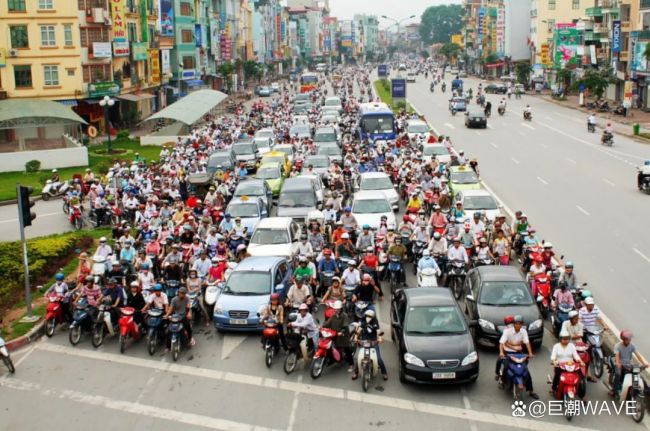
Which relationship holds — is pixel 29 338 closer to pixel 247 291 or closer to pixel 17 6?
pixel 247 291

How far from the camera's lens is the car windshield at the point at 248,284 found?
1678 cm

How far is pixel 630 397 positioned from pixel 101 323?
32.4ft

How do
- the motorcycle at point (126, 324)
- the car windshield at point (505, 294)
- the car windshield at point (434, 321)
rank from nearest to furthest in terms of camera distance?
the car windshield at point (434, 321) < the car windshield at point (505, 294) < the motorcycle at point (126, 324)

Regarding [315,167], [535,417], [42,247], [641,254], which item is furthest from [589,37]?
[535,417]

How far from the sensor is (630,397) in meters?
12.2

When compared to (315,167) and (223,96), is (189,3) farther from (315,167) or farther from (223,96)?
(315,167)

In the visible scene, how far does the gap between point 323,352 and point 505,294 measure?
376 cm

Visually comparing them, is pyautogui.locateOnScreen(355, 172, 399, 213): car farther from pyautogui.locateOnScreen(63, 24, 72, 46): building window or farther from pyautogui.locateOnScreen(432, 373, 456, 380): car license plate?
pyautogui.locateOnScreen(63, 24, 72, 46): building window

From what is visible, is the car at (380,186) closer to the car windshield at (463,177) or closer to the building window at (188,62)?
the car windshield at (463,177)

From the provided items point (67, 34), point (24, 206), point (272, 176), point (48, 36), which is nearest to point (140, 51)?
point (67, 34)

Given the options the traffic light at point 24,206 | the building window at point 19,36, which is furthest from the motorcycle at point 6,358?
the building window at point 19,36

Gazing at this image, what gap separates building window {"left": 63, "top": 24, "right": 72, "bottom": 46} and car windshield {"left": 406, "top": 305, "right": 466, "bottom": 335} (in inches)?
1787

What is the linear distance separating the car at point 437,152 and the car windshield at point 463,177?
16.4 feet

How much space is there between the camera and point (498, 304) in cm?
1516
